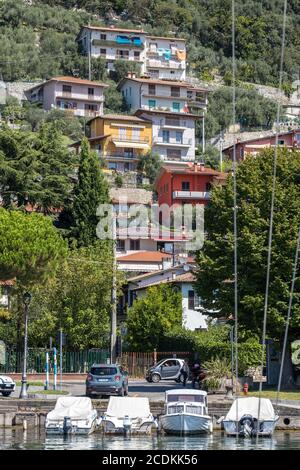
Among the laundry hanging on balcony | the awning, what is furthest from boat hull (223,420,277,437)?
the laundry hanging on balcony

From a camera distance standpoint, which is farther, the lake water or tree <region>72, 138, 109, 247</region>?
tree <region>72, 138, 109, 247</region>

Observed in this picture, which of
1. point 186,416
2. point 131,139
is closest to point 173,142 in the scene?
point 131,139

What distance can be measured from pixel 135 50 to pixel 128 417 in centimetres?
15083

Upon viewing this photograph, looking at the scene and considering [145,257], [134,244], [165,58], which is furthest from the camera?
[165,58]

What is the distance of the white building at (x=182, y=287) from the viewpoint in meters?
75.8

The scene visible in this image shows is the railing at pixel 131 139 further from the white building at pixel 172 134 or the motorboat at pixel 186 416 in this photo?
the motorboat at pixel 186 416

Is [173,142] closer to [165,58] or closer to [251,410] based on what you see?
[165,58]

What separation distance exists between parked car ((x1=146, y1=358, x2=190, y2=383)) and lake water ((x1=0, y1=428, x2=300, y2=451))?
60.8 ft

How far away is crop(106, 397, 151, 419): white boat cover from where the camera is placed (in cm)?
4169

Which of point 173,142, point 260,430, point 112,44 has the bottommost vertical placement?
point 260,430

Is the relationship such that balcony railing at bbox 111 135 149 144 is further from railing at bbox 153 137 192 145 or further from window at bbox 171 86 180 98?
window at bbox 171 86 180 98

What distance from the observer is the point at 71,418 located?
135 feet

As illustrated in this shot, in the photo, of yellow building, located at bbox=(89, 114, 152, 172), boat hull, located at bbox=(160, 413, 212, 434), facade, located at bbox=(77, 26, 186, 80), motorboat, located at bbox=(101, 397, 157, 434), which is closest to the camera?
boat hull, located at bbox=(160, 413, 212, 434)
